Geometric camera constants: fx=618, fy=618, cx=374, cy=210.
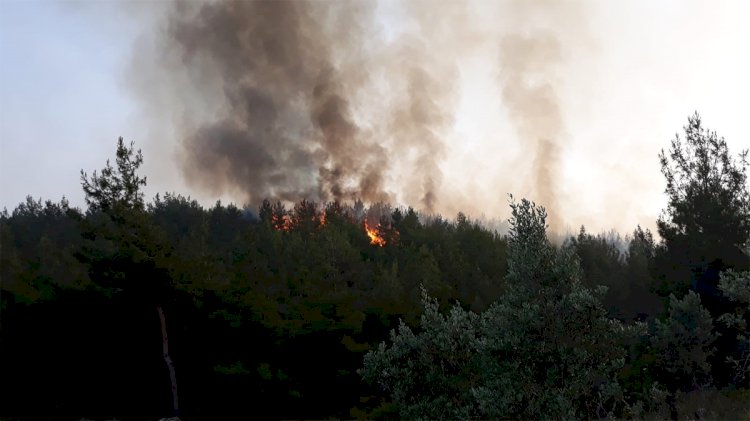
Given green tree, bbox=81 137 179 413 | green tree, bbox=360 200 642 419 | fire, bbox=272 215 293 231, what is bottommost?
green tree, bbox=360 200 642 419

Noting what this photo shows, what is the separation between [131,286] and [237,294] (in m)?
9.88

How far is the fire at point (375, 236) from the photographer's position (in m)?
123

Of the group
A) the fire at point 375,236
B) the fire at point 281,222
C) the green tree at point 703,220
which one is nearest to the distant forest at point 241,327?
the green tree at point 703,220

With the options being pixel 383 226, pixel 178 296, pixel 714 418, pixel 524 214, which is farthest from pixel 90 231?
pixel 383 226

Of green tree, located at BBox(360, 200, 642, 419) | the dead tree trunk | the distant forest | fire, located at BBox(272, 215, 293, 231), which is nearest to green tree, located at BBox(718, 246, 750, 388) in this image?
the distant forest

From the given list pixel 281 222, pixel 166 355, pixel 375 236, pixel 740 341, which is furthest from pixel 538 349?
pixel 281 222

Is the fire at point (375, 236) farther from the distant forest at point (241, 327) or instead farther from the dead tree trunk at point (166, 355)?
the dead tree trunk at point (166, 355)

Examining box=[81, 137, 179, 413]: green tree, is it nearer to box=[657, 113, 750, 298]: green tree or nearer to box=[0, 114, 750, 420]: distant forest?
box=[0, 114, 750, 420]: distant forest

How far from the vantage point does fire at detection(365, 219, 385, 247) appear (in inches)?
4858

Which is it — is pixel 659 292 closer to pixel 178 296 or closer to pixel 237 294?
pixel 237 294

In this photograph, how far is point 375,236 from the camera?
128250 mm

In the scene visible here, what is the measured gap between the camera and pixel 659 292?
53.3 meters

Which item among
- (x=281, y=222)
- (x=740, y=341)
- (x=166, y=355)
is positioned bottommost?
(x=740, y=341)

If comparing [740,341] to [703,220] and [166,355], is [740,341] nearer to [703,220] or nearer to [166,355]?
[703,220]
